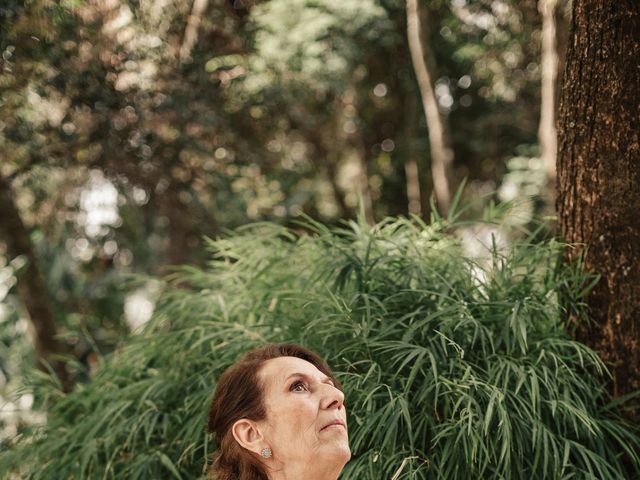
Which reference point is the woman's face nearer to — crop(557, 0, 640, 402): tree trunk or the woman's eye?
the woman's eye

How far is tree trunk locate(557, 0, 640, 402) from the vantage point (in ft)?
9.90

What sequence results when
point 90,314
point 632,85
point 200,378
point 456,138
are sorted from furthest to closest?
point 456,138, point 90,314, point 200,378, point 632,85

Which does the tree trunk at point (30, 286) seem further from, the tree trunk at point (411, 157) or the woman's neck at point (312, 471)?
the tree trunk at point (411, 157)

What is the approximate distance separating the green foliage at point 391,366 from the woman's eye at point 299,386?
509 millimetres

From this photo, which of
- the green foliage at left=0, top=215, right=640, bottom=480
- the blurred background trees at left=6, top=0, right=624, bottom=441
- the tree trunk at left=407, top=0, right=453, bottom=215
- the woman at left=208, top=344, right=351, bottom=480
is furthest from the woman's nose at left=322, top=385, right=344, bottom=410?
the tree trunk at left=407, top=0, right=453, bottom=215

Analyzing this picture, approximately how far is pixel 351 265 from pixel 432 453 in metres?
0.89

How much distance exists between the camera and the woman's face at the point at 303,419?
207cm

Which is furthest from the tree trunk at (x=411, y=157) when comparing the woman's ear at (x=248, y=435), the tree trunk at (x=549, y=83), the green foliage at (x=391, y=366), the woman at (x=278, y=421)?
the woman's ear at (x=248, y=435)

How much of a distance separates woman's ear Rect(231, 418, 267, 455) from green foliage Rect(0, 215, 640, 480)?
1.84ft

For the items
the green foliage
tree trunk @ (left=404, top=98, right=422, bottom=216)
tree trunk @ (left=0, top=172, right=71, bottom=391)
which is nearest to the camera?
the green foliage

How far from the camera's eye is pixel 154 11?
655cm

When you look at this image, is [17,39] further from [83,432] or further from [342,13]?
[342,13]

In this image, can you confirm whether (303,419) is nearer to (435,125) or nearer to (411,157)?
(435,125)

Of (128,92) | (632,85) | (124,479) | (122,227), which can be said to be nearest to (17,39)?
(128,92)
